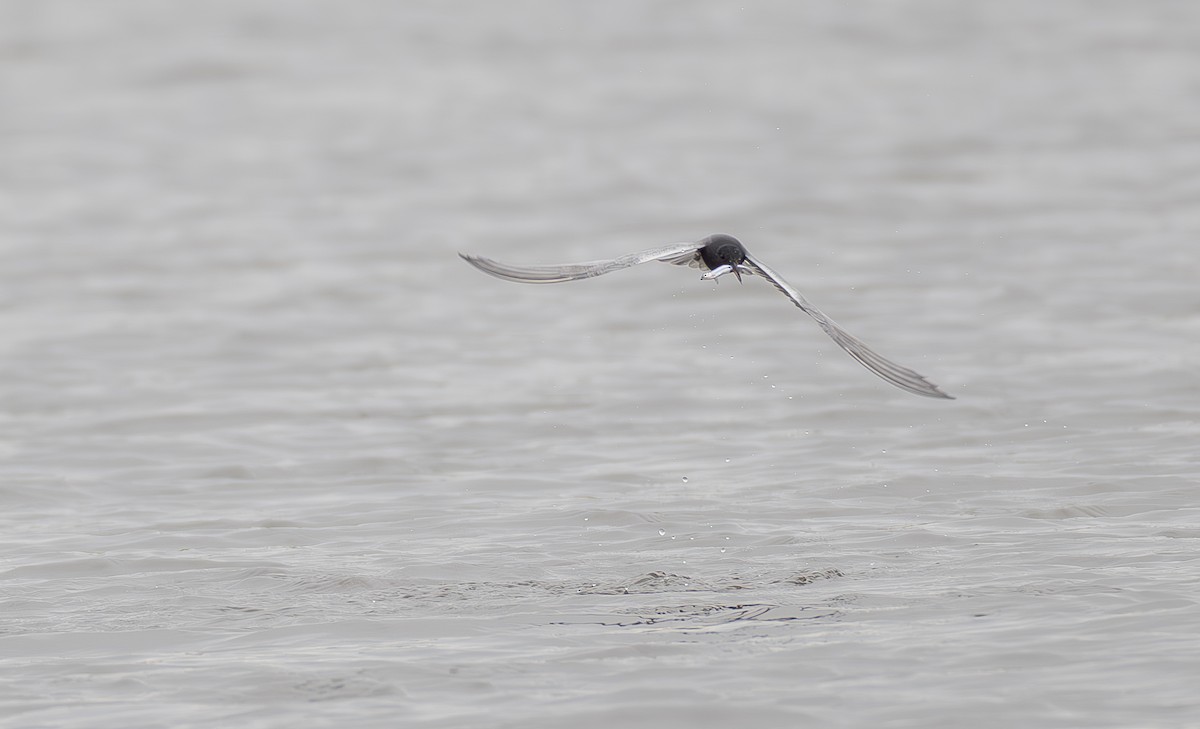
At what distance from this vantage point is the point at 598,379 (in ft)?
37.9

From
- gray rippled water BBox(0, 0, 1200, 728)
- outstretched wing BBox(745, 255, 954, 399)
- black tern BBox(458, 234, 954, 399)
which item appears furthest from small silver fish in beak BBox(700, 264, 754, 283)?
gray rippled water BBox(0, 0, 1200, 728)

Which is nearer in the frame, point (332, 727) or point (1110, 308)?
point (332, 727)

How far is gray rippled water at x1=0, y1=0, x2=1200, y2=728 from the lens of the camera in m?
6.62

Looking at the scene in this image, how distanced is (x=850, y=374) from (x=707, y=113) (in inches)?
348

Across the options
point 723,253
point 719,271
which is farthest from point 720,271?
Result: point 723,253

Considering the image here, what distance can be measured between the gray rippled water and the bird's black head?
54.4 inches

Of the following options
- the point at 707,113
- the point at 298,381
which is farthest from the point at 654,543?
the point at 707,113

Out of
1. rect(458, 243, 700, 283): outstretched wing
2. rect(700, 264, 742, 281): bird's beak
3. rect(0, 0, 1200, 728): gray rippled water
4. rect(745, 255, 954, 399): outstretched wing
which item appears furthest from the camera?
rect(0, 0, 1200, 728): gray rippled water

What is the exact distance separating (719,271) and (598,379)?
5.11 meters

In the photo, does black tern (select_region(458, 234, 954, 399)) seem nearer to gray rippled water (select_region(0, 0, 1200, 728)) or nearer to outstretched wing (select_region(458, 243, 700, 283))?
outstretched wing (select_region(458, 243, 700, 283))

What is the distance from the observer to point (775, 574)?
25.0ft

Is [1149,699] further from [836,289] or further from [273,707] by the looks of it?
[836,289]

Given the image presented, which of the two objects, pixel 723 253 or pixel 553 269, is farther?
pixel 723 253

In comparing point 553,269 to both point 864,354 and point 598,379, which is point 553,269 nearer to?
point 864,354
